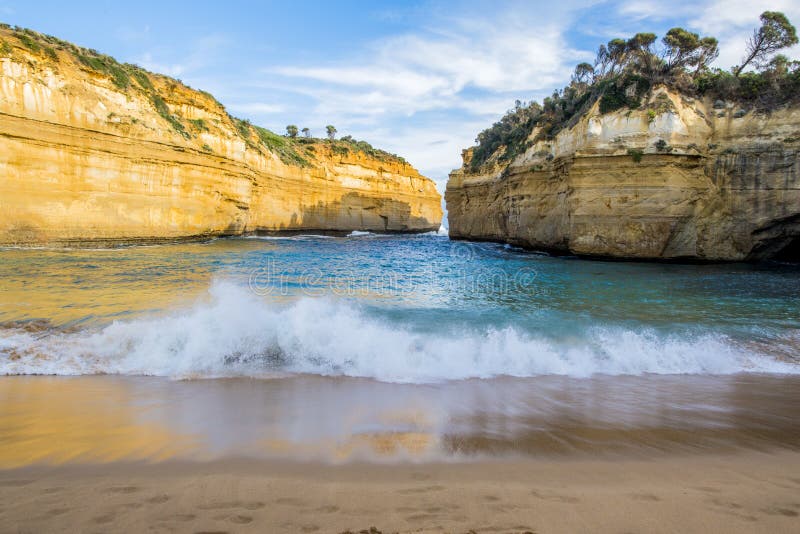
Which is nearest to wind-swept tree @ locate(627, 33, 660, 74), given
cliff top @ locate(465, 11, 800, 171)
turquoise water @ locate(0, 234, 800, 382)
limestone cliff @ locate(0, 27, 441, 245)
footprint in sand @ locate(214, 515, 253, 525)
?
cliff top @ locate(465, 11, 800, 171)

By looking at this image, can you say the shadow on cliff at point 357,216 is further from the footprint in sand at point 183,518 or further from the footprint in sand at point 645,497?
the footprint in sand at point 645,497

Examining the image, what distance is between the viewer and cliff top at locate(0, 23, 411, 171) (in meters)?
15.7

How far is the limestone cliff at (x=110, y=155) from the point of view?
48.6ft

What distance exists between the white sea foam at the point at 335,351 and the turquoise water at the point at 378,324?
0.03 m

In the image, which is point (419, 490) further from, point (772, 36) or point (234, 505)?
point (772, 36)

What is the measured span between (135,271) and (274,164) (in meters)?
23.1

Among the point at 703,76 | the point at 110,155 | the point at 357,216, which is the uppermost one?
the point at 703,76

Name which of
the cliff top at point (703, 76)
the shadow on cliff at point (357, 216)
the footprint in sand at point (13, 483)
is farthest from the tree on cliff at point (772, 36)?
the shadow on cliff at point (357, 216)

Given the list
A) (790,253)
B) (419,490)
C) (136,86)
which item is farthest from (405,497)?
(136,86)

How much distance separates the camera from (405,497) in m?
2.37

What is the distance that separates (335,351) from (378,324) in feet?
4.76

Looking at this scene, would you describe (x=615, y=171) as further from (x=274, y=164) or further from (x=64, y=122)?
(x=274, y=164)

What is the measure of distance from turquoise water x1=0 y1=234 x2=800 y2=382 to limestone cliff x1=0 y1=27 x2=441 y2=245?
5.91 metres

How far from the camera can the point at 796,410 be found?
4.06 metres
